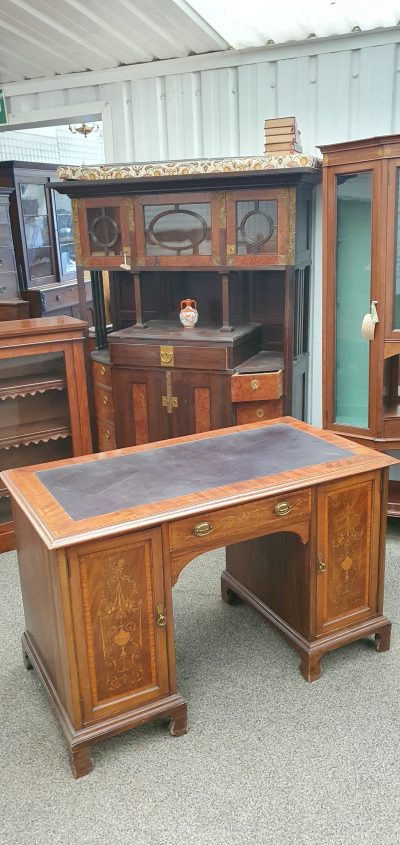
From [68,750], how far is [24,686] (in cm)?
47

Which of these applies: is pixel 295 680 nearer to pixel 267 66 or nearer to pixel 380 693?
pixel 380 693

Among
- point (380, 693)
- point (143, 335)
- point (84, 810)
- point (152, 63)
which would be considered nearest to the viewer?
point (84, 810)

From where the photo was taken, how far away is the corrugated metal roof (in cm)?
354

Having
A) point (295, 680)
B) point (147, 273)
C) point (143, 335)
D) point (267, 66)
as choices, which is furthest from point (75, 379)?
point (267, 66)

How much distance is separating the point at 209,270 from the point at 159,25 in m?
1.37

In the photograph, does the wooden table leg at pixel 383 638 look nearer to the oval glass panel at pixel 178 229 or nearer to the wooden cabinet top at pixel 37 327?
the wooden cabinet top at pixel 37 327

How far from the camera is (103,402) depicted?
4398 millimetres

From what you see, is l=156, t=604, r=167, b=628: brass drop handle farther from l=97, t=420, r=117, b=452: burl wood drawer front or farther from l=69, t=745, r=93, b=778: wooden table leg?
l=97, t=420, r=117, b=452: burl wood drawer front

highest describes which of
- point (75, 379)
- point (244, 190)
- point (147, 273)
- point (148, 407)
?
point (244, 190)

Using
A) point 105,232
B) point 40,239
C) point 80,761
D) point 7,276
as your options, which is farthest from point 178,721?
point 40,239

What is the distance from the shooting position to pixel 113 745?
7.53ft

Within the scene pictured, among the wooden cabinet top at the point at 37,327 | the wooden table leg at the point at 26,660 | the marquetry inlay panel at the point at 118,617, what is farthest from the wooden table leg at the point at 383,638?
the wooden cabinet top at the point at 37,327

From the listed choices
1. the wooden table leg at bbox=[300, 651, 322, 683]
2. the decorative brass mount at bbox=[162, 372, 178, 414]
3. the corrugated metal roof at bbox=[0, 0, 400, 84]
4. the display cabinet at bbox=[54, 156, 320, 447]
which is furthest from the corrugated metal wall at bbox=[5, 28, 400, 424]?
the wooden table leg at bbox=[300, 651, 322, 683]

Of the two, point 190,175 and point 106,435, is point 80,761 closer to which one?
point 106,435
